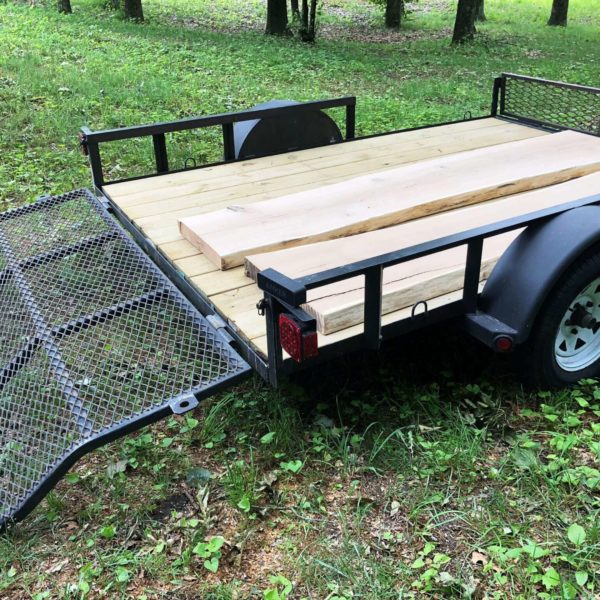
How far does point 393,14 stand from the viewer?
67.6 ft

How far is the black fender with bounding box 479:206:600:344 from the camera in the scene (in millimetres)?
2705

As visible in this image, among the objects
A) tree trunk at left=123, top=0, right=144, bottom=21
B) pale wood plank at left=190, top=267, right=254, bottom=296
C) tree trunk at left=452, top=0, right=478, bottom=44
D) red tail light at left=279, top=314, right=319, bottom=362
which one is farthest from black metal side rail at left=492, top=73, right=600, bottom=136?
tree trunk at left=123, top=0, right=144, bottom=21

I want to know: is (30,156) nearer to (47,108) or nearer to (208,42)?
(47,108)

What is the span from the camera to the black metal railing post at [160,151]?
4332 mm

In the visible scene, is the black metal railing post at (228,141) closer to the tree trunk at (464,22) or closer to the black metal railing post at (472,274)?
the black metal railing post at (472,274)

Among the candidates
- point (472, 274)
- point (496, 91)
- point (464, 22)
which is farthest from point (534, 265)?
point (464, 22)

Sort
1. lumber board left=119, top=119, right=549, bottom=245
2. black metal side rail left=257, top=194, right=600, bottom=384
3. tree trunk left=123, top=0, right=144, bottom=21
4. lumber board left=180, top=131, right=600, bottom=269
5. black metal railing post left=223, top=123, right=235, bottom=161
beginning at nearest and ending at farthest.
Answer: black metal side rail left=257, top=194, right=600, bottom=384
lumber board left=180, top=131, right=600, bottom=269
lumber board left=119, top=119, right=549, bottom=245
black metal railing post left=223, top=123, right=235, bottom=161
tree trunk left=123, top=0, right=144, bottom=21

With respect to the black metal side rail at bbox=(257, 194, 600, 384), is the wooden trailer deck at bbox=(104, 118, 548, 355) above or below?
below

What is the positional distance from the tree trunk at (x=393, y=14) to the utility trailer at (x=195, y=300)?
A: 56.8 feet

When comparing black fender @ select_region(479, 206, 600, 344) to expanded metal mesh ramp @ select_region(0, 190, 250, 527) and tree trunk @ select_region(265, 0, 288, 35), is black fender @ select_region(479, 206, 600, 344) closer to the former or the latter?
expanded metal mesh ramp @ select_region(0, 190, 250, 527)

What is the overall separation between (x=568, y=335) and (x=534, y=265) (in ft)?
1.84

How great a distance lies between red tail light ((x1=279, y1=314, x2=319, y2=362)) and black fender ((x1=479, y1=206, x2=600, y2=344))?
0.89 metres

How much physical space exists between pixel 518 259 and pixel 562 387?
75 centimetres

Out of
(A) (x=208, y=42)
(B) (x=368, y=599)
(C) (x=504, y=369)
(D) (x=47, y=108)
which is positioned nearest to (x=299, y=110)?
(C) (x=504, y=369)
